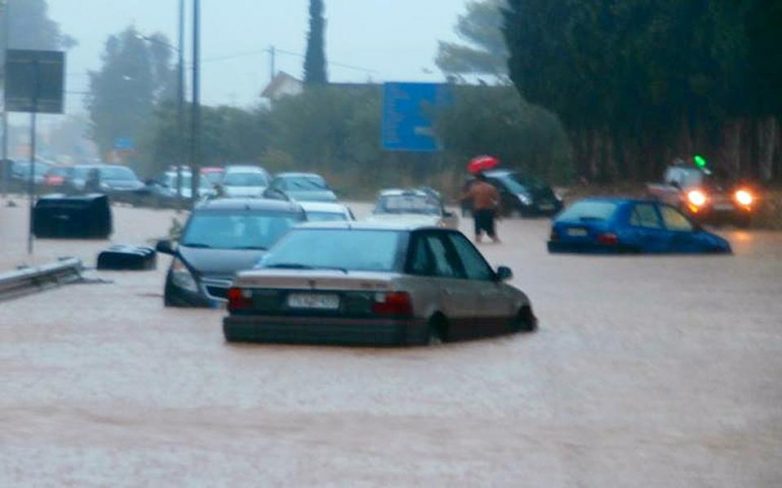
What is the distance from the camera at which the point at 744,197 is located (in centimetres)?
5209

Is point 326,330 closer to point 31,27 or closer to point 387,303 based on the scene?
point 387,303

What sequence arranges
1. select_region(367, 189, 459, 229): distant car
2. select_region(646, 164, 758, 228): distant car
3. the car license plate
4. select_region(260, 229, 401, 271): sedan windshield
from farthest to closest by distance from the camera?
select_region(646, 164, 758, 228): distant car → select_region(367, 189, 459, 229): distant car → select_region(260, 229, 401, 271): sedan windshield → the car license plate

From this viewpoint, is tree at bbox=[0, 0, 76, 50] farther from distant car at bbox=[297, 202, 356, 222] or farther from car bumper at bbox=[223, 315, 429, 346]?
car bumper at bbox=[223, 315, 429, 346]

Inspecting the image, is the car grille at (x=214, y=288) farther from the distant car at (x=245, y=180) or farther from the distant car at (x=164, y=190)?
the distant car at (x=164, y=190)

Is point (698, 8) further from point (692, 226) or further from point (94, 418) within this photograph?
point (94, 418)

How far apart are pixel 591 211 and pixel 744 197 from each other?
12981mm

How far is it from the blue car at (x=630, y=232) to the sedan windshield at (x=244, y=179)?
21.4 m

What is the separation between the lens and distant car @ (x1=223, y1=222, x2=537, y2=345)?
57.8 ft

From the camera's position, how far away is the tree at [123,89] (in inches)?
6073

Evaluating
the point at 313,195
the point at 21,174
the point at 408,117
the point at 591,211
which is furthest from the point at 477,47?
the point at 591,211

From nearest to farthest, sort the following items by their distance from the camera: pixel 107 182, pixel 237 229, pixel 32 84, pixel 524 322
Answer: pixel 524 322 < pixel 237 229 < pixel 32 84 < pixel 107 182

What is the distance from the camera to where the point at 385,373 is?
16.1 meters

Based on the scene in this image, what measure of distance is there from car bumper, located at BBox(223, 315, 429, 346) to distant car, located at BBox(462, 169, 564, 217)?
4241 centimetres

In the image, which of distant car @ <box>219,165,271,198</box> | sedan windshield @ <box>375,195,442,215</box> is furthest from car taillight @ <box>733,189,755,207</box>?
distant car @ <box>219,165,271,198</box>
